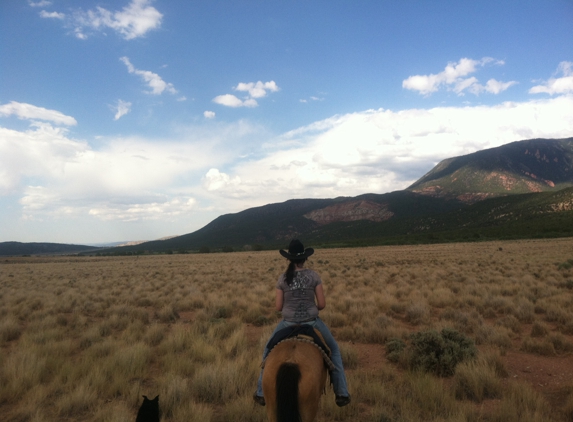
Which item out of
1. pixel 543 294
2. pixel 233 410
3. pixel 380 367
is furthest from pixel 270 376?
pixel 543 294

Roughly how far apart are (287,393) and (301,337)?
0.92m

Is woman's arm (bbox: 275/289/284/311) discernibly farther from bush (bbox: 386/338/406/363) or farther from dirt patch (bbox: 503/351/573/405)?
dirt patch (bbox: 503/351/573/405)

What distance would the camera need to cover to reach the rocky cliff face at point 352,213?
151m

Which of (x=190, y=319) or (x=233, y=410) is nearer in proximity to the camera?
(x=233, y=410)

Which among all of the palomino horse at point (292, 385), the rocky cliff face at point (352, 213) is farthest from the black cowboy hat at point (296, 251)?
the rocky cliff face at point (352, 213)

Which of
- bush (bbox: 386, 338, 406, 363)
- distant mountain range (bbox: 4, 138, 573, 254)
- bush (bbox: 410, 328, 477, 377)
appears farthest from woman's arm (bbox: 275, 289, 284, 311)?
distant mountain range (bbox: 4, 138, 573, 254)

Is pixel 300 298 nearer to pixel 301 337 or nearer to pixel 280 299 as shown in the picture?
pixel 280 299

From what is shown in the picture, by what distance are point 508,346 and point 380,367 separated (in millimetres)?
3268

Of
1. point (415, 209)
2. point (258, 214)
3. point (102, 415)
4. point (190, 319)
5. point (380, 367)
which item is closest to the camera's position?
point (102, 415)

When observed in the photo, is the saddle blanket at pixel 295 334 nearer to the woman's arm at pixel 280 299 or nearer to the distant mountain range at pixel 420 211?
the woman's arm at pixel 280 299

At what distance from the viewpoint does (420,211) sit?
143250 mm

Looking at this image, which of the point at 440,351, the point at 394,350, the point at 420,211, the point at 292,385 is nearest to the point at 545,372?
the point at 440,351

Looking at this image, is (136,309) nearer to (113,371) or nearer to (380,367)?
(113,371)

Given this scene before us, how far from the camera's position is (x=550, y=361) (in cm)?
680
